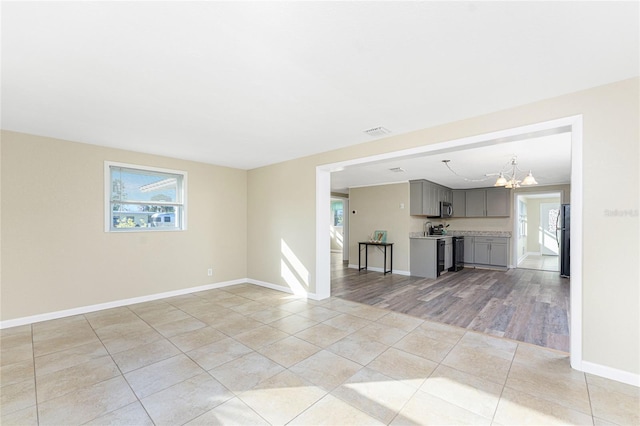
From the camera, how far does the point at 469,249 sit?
27.8ft

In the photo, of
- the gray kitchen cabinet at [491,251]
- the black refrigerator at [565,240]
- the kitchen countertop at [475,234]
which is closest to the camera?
the black refrigerator at [565,240]

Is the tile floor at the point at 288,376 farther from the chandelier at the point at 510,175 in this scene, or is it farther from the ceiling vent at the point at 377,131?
the chandelier at the point at 510,175

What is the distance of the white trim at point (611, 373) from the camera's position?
2.21 meters

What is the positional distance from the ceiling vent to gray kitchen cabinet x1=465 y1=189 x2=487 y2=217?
6.07 m

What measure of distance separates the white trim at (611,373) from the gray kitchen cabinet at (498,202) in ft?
20.9

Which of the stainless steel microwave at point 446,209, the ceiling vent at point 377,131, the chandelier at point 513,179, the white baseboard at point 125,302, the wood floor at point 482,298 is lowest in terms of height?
the wood floor at point 482,298

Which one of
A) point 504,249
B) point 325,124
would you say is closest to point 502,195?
point 504,249

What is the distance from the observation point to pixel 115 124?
3320mm

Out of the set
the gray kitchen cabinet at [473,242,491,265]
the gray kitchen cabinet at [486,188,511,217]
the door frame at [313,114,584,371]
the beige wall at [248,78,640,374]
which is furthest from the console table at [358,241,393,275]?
the beige wall at [248,78,640,374]

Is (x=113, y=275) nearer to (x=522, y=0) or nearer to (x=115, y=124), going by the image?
(x=115, y=124)

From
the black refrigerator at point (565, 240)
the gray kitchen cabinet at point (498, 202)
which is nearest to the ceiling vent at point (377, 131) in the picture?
the black refrigerator at point (565, 240)

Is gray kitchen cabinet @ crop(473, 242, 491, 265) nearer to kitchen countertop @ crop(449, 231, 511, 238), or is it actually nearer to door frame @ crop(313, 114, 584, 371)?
kitchen countertop @ crop(449, 231, 511, 238)

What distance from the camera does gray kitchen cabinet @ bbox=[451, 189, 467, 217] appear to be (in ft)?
28.2

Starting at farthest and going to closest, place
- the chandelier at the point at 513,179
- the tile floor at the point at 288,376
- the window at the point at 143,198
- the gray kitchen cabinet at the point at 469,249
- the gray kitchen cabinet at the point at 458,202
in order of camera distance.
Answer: the gray kitchen cabinet at the point at 458,202
the gray kitchen cabinet at the point at 469,249
the chandelier at the point at 513,179
the window at the point at 143,198
the tile floor at the point at 288,376
